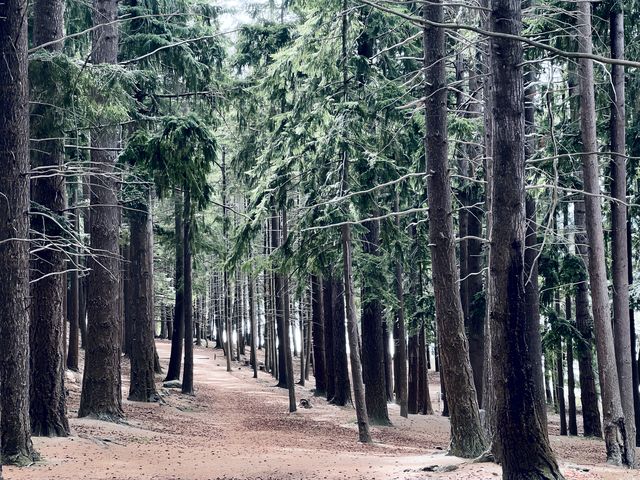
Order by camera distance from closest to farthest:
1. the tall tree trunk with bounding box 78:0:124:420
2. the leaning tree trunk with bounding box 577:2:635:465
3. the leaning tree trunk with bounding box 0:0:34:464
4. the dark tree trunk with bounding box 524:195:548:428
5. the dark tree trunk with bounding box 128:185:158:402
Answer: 1. the leaning tree trunk with bounding box 0:0:34:464
2. the leaning tree trunk with bounding box 577:2:635:465
3. the tall tree trunk with bounding box 78:0:124:420
4. the dark tree trunk with bounding box 524:195:548:428
5. the dark tree trunk with bounding box 128:185:158:402

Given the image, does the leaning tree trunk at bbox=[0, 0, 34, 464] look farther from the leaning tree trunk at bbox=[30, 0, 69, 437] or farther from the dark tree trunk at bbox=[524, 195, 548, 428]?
the dark tree trunk at bbox=[524, 195, 548, 428]

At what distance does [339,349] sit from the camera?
22.0 m

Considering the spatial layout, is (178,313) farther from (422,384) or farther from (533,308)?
(533,308)

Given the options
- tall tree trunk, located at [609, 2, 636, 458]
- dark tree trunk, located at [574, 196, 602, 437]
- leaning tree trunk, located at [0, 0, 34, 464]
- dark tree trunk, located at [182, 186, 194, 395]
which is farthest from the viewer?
dark tree trunk, located at [182, 186, 194, 395]

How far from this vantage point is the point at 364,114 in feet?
49.8

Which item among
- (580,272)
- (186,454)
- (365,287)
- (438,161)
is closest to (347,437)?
(365,287)

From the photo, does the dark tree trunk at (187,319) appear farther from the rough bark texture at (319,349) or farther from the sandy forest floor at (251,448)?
the rough bark texture at (319,349)

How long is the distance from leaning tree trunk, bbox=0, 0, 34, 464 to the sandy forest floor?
26.3 inches

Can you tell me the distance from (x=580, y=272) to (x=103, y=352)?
37.8ft

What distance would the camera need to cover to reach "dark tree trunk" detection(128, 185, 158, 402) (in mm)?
19422

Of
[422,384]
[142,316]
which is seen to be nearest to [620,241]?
[142,316]

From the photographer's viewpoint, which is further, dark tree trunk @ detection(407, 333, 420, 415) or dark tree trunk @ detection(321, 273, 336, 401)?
dark tree trunk @ detection(407, 333, 420, 415)

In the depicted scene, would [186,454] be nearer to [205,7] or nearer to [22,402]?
[22,402]

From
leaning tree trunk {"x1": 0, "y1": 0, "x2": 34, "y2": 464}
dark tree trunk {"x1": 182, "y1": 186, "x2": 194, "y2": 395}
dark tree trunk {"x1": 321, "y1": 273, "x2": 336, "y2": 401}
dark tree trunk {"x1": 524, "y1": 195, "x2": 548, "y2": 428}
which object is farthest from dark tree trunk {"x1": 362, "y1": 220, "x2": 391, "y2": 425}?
leaning tree trunk {"x1": 0, "y1": 0, "x2": 34, "y2": 464}
